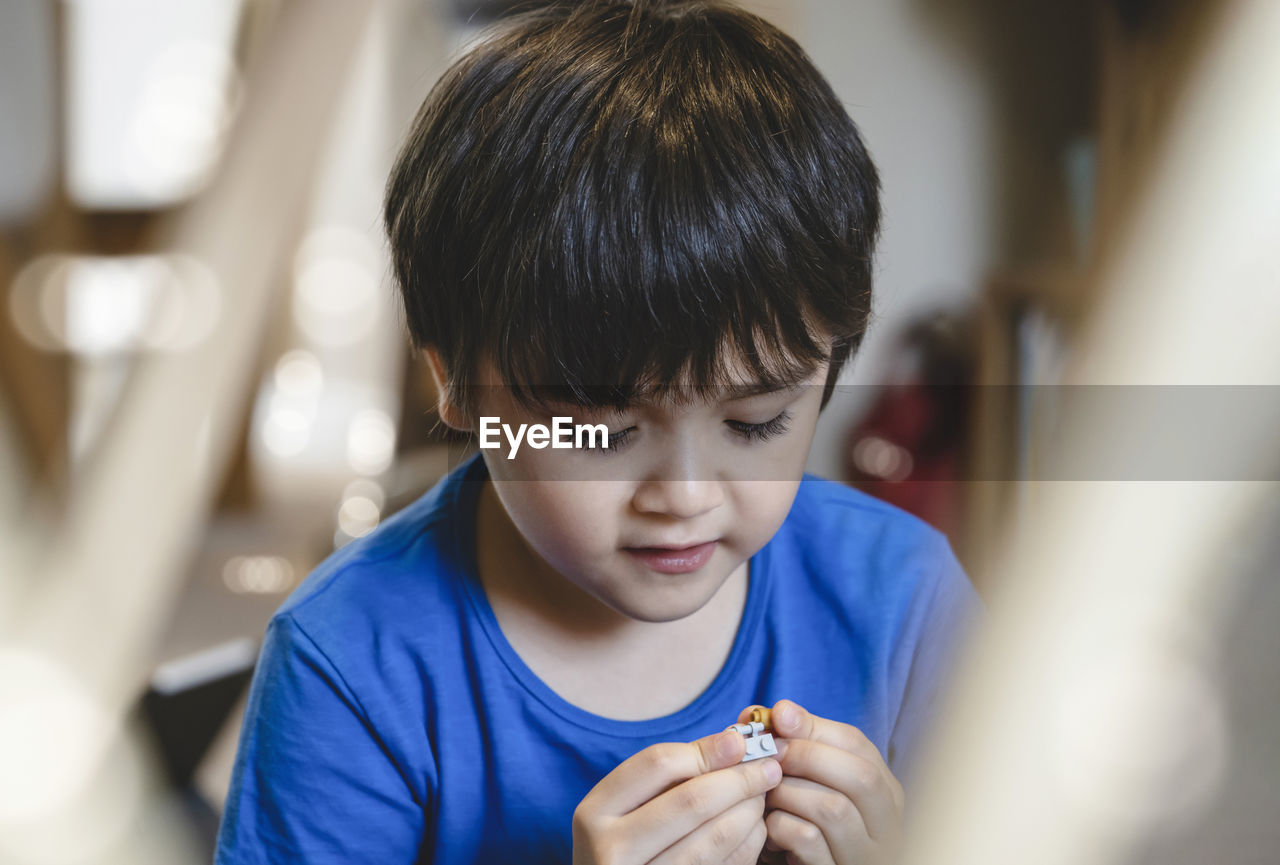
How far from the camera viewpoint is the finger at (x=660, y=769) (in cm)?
28

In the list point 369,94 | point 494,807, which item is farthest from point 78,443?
point 494,807

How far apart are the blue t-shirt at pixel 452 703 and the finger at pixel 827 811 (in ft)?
0.22

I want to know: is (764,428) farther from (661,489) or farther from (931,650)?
(931,650)

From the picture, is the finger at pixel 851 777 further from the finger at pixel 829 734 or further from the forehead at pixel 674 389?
the forehead at pixel 674 389

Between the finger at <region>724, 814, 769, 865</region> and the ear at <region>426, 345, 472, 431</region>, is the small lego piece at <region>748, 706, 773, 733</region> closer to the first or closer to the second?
the finger at <region>724, 814, 769, 865</region>

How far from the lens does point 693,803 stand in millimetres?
275

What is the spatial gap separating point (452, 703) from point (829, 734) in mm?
138

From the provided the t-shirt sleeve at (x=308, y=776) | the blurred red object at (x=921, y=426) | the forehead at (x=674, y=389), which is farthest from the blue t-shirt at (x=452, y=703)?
the blurred red object at (x=921, y=426)

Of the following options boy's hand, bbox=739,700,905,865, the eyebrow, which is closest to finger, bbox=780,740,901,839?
boy's hand, bbox=739,700,905,865

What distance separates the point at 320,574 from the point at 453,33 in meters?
0.83

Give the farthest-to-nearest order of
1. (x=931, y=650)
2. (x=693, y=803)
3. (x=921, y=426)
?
(x=921, y=426)
(x=931, y=650)
(x=693, y=803)

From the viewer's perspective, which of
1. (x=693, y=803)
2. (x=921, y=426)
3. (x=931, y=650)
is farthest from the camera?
(x=921, y=426)

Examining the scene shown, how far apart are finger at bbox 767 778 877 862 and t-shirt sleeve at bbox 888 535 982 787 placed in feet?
0.19

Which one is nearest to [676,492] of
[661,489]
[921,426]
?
[661,489]
